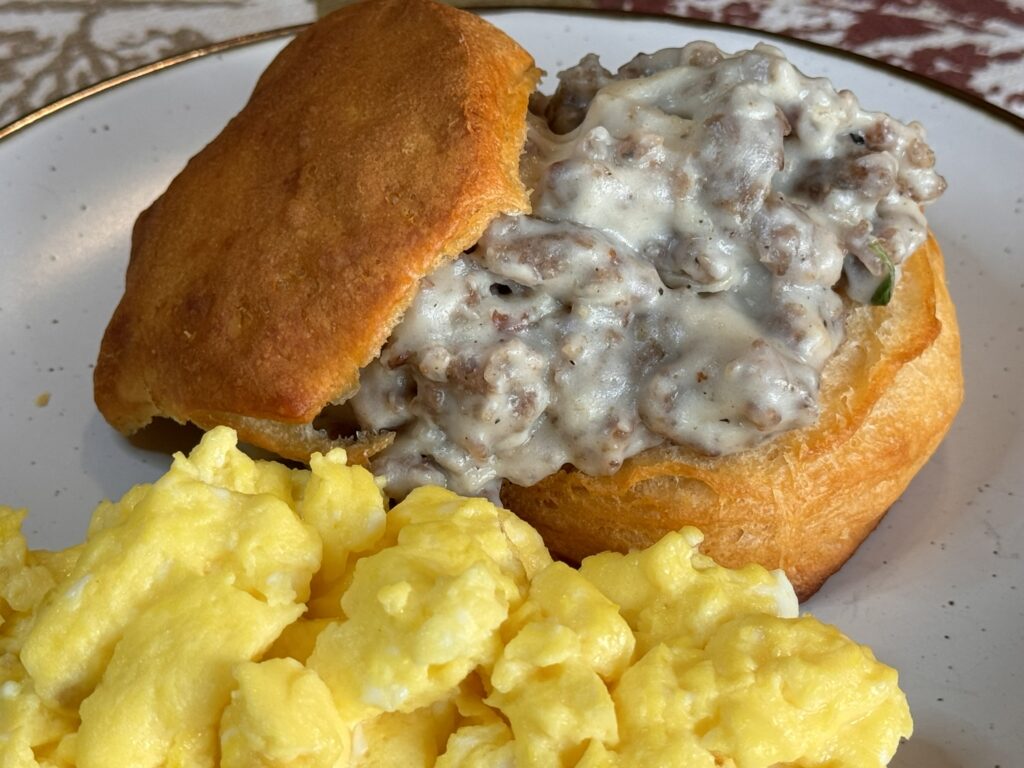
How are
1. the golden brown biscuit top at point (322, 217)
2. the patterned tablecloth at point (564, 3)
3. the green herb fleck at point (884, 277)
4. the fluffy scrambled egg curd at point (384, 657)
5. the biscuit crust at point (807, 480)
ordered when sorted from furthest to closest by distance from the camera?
the patterned tablecloth at point (564, 3) < the green herb fleck at point (884, 277) < the biscuit crust at point (807, 480) < the golden brown biscuit top at point (322, 217) < the fluffy scrambled egg curd at point (384, 657)

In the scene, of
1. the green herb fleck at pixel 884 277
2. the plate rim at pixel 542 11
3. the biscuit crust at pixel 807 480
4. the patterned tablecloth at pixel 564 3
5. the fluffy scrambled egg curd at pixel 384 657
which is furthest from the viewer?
the patterned tablecloth at pixel 564 3

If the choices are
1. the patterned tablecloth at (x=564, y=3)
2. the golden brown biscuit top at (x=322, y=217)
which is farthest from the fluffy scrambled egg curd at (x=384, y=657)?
the patterned tablecloth at (x=564, y=3)

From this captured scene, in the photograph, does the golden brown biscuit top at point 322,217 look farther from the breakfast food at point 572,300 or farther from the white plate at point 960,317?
the white plate at point 960,317

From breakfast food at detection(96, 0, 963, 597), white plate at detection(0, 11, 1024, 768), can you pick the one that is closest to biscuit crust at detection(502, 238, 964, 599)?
breakfast food at detection(96, 0, 963, 597)

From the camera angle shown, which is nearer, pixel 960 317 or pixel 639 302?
pixel 639 302

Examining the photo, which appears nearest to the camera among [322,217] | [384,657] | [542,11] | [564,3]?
[384,657]

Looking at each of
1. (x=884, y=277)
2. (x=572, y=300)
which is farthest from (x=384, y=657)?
(x=884, y=277)

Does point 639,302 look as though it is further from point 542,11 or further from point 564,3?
point 564,3

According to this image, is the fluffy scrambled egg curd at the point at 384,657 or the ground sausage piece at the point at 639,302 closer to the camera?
the fluffy scrambled egg curd at the point at 384,657
